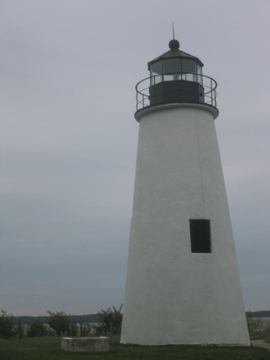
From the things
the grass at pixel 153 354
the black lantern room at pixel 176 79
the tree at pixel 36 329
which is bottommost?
the grass at pixel 153 354

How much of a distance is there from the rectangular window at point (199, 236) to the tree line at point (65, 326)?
9238 millimetres

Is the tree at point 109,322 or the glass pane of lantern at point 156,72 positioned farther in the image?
the tree at point 109,322

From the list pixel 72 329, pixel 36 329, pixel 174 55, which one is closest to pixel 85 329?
pixel 72 329

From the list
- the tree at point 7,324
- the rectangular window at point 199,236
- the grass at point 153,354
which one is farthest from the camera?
the tree at point 7,324

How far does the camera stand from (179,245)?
14.5 m

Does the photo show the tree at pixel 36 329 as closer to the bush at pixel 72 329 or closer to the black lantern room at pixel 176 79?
the bush at pixel 72 329

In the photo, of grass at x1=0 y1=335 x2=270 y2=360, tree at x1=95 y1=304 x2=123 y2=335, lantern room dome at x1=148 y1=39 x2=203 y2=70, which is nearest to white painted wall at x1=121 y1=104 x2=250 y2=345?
grass at x1=0 y1=335 x2=270 y2=360

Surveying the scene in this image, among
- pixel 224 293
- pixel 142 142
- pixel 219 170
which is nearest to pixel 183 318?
pixel 224 293

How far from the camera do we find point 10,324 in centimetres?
2134

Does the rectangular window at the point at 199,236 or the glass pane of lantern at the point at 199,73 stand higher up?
the glass pane of lantern at the point at 199,73

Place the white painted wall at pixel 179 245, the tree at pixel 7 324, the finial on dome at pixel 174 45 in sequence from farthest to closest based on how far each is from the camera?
the tree at pixel 7 324 < the finial on dome at pixel 174 45 < the white painted wall at pixel 179 245

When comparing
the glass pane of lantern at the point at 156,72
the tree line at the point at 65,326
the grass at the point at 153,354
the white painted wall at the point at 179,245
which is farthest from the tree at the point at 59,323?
the glass pane of lantern at the point at 156,72

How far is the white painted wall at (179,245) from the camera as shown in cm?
1409

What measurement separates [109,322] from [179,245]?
31.6 ft
